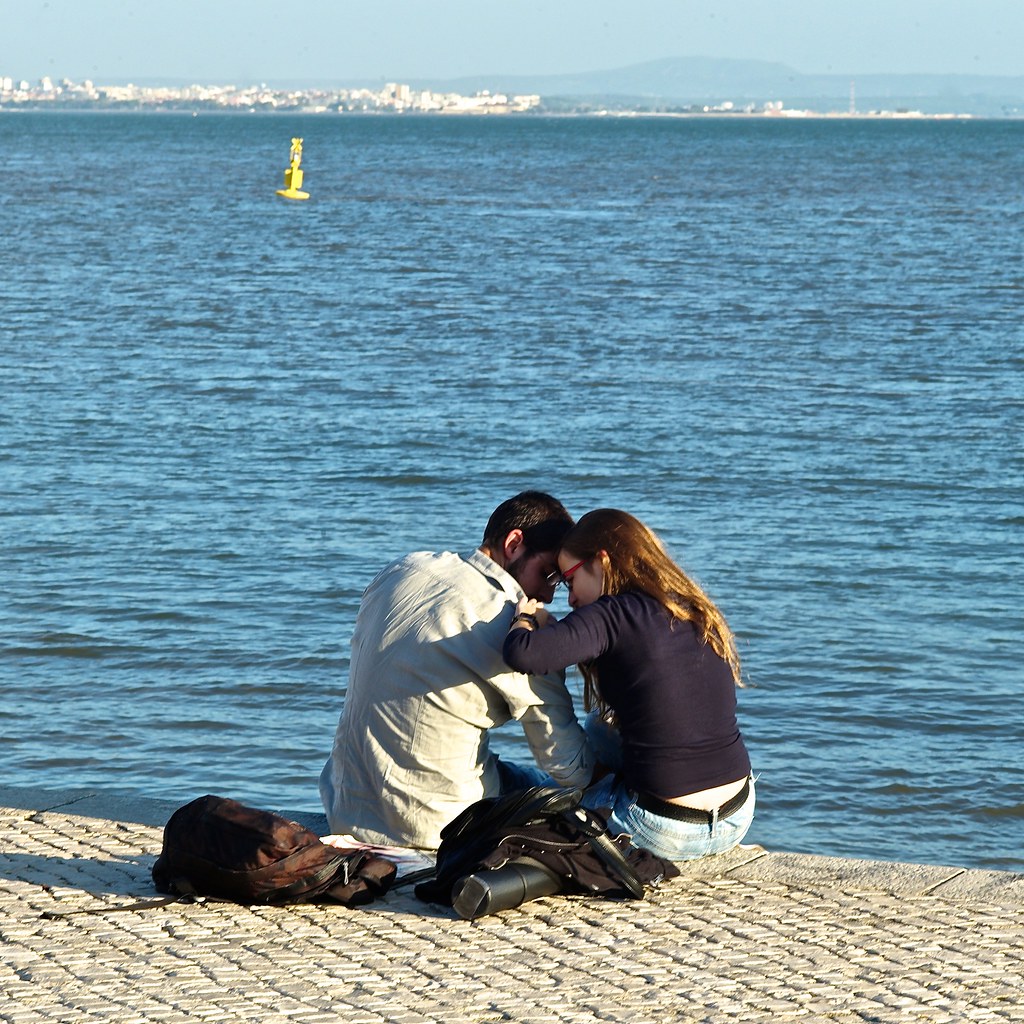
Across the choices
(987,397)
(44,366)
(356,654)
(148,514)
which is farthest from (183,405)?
(356,654)

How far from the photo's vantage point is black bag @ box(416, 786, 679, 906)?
4.63m

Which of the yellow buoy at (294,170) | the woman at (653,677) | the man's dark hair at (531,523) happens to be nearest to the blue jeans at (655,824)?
the woman at (653,677)

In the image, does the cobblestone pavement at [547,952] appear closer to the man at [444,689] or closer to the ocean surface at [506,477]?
the man at [444,689]

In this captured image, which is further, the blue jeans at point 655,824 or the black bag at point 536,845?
the blue jeans at point 655,824

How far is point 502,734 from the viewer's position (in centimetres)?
853

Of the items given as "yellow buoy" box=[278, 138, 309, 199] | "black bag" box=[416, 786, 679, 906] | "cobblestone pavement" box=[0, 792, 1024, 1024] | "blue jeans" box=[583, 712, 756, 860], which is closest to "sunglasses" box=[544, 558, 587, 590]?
"blue jeans" box=[583, 712, 756, 860]

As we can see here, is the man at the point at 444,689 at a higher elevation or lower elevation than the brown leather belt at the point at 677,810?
higher

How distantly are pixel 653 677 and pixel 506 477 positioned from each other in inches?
353

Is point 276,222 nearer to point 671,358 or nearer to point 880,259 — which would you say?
point 880,259

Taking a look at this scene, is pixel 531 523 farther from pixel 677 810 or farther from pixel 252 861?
pixel 252 861

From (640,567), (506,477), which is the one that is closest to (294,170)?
(506,477)

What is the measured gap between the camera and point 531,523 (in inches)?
193

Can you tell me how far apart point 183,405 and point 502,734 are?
9.03 metres

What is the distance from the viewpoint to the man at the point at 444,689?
482 centimetres
